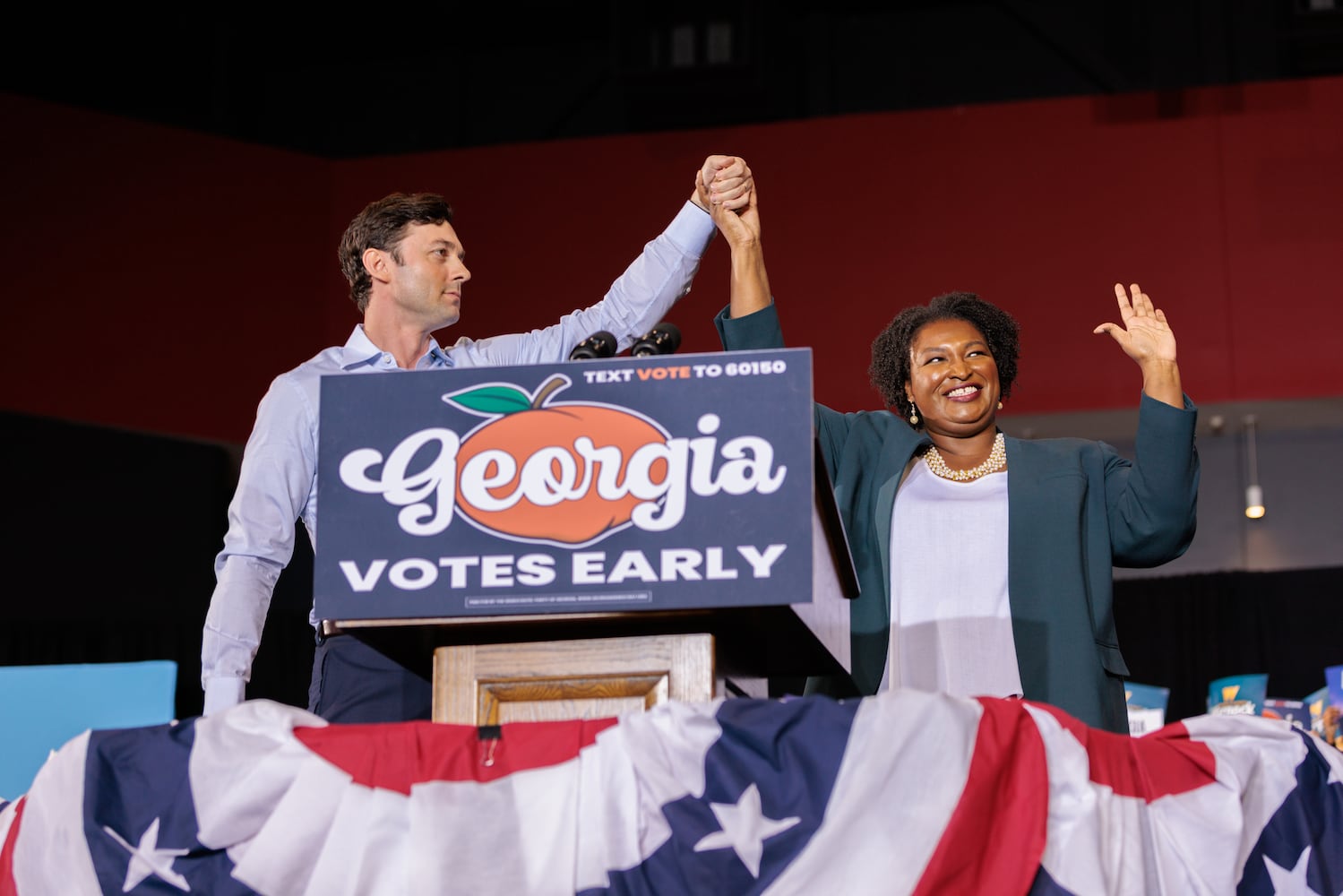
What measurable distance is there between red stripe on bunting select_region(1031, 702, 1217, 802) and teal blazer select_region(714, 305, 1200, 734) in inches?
19.6

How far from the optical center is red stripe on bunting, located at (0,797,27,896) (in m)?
1.32

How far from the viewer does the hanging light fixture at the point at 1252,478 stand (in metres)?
6.21

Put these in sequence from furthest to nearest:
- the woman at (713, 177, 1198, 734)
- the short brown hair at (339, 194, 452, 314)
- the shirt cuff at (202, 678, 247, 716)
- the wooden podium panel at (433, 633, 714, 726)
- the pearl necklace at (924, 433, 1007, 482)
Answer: the short brown hair at (339, 194, 452, 314), the pearl necklace at (924, 433, 1007, 482), the woman at (713, 177, 1198, 734), the shirt cuff at (202, 678, 247, 716), the wooden podium panel at (433, 633, 714, 726)

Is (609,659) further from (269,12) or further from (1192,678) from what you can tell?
(269,12)

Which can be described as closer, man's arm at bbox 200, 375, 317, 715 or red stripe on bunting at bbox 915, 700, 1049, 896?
red stripe on bunting at bbox 915, 700, 1049, 896

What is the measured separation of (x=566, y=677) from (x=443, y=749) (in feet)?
0.49

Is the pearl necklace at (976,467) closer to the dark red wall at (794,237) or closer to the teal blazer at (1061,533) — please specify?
the teal blazer at (1061,533)

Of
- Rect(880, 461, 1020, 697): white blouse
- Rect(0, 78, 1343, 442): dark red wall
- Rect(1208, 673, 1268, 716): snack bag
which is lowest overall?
Rect(1208, 673, 1268, 716): snack bag

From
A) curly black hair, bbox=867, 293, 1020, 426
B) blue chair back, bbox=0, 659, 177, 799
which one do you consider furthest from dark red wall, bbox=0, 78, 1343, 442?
curly black hair, bbox=867, 293, 1020, 426

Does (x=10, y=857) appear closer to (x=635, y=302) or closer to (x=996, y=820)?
(x=996, y=820)

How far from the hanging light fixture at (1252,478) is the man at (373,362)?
435 cm

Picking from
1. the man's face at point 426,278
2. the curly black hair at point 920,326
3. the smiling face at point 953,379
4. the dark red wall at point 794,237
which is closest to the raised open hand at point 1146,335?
the smiling face at point 953,379

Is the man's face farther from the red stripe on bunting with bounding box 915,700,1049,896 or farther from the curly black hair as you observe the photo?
the red stripe on bunting with bounding box 915,700,1049,896

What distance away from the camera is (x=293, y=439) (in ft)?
6.67
